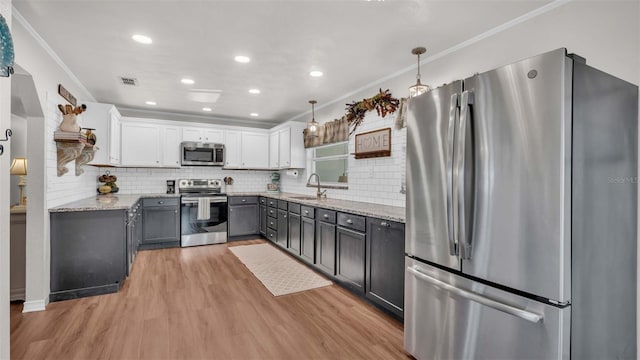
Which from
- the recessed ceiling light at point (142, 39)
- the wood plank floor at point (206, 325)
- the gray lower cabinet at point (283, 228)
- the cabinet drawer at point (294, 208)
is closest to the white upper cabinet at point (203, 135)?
the gray lower cabinet at point (283, 228)

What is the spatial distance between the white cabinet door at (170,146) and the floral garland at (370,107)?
310cm

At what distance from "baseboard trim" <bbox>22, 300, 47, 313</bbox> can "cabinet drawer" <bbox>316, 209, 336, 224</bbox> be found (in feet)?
8.92

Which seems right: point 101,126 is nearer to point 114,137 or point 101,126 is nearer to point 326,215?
point 114,137

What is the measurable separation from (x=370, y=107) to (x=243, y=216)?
10.3 feet

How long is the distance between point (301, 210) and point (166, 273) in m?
1.81

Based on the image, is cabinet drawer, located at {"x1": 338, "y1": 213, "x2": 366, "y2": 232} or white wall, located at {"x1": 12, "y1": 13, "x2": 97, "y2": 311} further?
cabinet drawer, located at {"x1": 338, "y1": 213, "x2": 366, "y2": 232}

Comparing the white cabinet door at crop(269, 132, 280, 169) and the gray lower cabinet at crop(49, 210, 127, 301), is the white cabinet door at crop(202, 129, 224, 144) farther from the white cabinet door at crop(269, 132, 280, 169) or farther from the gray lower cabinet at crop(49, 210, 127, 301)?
the gray lower cabinet at crop(49, 210, 127, 301)

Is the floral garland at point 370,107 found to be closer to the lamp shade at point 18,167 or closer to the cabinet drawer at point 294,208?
the cabinet drawer at point 294,208

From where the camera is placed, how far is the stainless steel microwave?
18.6ft

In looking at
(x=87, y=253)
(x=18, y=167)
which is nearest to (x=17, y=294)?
(x=87, y=253)

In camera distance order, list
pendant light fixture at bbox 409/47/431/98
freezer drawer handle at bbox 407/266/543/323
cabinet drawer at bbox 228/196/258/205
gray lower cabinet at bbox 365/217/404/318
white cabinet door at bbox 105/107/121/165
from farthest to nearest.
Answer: cabinet drawer at bbox 228/196/258/205
white cabinet door at bbox 105/107/121/165
pendant light fixture at bbox 409/47/431/98
gray lower cabinet at bbox 365/217/404/318
freezer drawer handle at bbox 407/266/543/323

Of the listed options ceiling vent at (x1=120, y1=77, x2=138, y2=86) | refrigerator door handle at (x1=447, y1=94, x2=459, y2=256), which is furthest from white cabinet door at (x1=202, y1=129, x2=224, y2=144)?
refrigerator door handle at (x1=447, y1=94, x2=459, y2=256)

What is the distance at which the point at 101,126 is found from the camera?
164 inches

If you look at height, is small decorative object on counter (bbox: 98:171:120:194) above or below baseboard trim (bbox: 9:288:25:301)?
above
